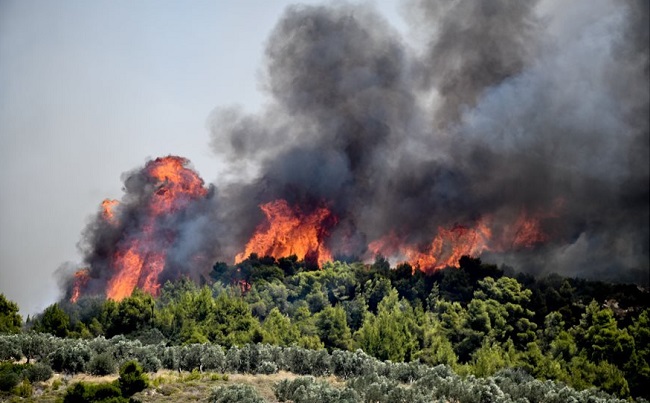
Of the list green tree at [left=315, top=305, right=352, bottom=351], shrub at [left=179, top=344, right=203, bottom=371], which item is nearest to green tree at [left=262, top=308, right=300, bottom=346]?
green tree at [left=315, top=305, right=352, bottom=351]

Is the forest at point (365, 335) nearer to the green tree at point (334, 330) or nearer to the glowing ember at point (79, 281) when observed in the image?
the green tree at point (334, 330)

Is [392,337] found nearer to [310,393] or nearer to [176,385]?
[310,393]

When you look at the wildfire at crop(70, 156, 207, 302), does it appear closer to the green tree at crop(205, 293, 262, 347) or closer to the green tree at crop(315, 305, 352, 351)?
the green tree at crop(205, 293, 262, 347)

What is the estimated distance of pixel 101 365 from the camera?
152 feet

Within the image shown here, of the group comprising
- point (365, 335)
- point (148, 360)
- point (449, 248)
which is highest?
point (449, 248)

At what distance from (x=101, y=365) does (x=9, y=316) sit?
29.5m

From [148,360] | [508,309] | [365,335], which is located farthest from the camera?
[508,309]

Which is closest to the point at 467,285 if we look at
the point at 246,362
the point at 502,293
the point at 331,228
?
the point at 502,293

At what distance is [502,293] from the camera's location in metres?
83.2

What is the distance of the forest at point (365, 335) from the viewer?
154 feet

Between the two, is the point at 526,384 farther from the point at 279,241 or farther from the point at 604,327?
the point at 279,241

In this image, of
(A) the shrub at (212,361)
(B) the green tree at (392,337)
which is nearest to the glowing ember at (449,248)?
(B) the green tree at (392,337)

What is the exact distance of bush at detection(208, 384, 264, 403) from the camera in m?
40.4

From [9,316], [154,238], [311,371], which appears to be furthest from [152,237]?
[311,371]
